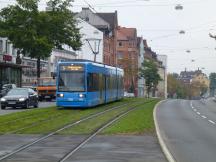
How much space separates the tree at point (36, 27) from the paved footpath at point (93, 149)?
43.0 metres

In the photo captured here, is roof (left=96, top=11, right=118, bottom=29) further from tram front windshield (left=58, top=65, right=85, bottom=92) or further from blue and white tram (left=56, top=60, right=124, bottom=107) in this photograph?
tram front windshield (left=58, top=65, right=85, bottom=92)

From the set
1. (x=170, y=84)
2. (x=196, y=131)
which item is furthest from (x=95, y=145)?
(x=170, y=84)

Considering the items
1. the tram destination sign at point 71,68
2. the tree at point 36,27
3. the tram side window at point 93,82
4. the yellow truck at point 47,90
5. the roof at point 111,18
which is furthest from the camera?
the roof at point 111,18

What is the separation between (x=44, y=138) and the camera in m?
19.6

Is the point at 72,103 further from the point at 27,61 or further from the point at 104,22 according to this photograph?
the point at 104,22

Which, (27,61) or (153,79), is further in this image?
(153,79)

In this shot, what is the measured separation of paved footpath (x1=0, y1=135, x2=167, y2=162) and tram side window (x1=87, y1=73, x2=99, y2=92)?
1877 cm

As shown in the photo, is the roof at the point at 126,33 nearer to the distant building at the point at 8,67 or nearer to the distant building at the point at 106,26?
the distant building at the point at 106,26

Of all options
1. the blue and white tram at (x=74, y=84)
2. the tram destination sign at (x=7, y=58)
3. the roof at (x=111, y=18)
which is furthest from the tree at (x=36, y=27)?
the roof at (x=111, y=18)

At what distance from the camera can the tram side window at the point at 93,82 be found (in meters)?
39.5

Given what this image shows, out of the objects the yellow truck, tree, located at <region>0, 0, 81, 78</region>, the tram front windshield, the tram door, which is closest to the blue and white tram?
the tram front windshield

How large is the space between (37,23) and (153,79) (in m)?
63.1

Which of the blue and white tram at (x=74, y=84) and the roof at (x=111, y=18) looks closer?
the blue and white tram at (x=74, y=84)

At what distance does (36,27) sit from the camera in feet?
209
